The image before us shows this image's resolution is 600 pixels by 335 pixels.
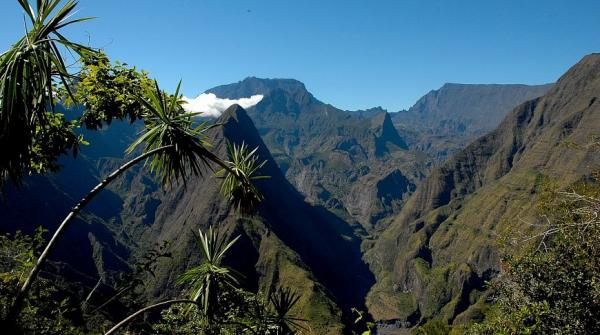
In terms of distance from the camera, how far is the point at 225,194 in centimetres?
1178

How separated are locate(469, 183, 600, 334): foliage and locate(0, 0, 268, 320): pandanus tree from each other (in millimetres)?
17832

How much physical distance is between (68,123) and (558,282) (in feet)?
95.2

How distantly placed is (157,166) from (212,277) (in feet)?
10.5

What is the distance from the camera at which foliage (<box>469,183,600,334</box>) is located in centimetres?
2211

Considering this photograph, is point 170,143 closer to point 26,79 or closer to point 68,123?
point 26,79

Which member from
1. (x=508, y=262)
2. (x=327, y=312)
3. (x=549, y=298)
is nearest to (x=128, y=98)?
(x=508, y=262)

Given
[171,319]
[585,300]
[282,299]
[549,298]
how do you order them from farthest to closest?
1. [549,298]
2. [585,300]
3. [171,319]
4. [282,299]

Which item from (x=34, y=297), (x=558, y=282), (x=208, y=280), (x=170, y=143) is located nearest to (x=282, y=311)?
(x=208, y=280)

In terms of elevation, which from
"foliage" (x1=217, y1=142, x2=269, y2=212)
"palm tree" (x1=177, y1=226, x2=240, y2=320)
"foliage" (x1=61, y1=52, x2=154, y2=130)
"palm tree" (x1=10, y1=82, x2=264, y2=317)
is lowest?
"palm tree" (x1=177, y1=226, x2=240, y2=320)

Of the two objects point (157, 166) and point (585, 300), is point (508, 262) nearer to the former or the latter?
point (585, 300)

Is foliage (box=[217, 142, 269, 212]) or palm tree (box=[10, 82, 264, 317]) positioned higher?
palm tree (box=[10, 82, 264, 317])

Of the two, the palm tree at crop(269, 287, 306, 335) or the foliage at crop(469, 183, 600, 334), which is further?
the foliage at crop(469, 183, 600, 334)

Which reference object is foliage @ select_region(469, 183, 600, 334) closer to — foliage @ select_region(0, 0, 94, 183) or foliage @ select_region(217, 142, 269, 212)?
foliage @ select_region(217, 142, 269, 212)

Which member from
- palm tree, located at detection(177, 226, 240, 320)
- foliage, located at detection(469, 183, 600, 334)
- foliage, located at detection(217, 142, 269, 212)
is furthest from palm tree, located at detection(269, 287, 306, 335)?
foliage, located at detection(469, 183, 600, 334)
